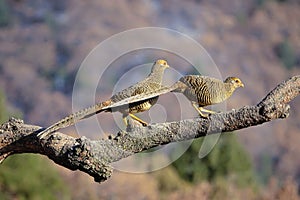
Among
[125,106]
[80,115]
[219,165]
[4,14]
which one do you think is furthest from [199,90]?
[4,14]

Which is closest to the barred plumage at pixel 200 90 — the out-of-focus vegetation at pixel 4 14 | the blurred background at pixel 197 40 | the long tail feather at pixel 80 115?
the long tail feather at pixel 80 115

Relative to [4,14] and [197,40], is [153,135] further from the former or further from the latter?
[4,14]

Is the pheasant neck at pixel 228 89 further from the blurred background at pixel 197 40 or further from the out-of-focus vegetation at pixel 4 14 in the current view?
the out-of-focus vegetation at pixel 4 14

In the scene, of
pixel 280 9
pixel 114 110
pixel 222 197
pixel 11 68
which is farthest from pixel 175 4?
pixel 114 110

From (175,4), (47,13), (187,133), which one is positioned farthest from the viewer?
(175,4)

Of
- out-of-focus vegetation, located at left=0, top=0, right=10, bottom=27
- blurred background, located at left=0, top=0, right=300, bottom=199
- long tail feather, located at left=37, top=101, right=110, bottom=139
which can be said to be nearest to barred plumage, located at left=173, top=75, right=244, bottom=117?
long tail feather, located at left=37, top=101, right=110, bottom=139

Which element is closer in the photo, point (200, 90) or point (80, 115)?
point (80, 115)

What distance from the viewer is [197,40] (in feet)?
268

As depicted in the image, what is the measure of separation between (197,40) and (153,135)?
78.7m

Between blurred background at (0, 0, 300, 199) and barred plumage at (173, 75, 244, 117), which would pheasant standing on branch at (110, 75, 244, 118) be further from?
blurred background at (0, 0, 300, 199)

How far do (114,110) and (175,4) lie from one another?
107m

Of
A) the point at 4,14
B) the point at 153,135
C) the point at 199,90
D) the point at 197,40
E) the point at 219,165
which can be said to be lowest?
the point at 153,135

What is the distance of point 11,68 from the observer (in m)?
81.0

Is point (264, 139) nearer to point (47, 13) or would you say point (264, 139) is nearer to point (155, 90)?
point (47, 13)
